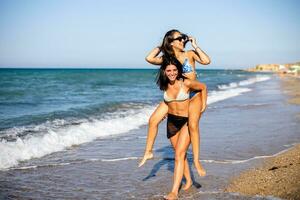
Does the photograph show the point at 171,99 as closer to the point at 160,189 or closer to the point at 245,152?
the point at 160,189

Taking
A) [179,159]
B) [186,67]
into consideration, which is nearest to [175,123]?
[179,159]

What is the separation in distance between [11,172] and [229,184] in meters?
3.74

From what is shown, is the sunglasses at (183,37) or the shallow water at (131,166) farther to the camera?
the shallow water at (131,166)

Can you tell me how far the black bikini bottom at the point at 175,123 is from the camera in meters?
5.05

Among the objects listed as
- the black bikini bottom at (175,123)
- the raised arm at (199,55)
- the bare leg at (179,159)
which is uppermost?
the raised arm at (199,55)

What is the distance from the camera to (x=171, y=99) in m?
4.97

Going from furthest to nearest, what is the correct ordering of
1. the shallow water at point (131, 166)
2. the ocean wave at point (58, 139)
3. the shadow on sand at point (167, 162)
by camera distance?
the ocean wave at point (58, 139)
the shadow on sand at point (167, 162)
the shallow water at point (131, 166)

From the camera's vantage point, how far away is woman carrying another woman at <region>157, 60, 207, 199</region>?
4.90m

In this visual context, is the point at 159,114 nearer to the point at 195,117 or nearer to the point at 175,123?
the point at 175,123

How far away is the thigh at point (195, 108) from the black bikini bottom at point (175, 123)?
0.11 metres

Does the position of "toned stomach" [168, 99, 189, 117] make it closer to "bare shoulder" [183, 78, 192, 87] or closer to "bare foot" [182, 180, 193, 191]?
"bare shoulder" [183, 78, 192, 87]

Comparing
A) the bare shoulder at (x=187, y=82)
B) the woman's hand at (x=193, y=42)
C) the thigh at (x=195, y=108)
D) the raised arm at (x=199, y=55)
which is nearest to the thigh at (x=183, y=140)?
the thigh at (x=195, y=108)

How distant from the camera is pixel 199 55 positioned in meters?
5.00

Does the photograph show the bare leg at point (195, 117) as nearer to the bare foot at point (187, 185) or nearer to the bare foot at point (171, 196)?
the bare foot at point (171, 196)
